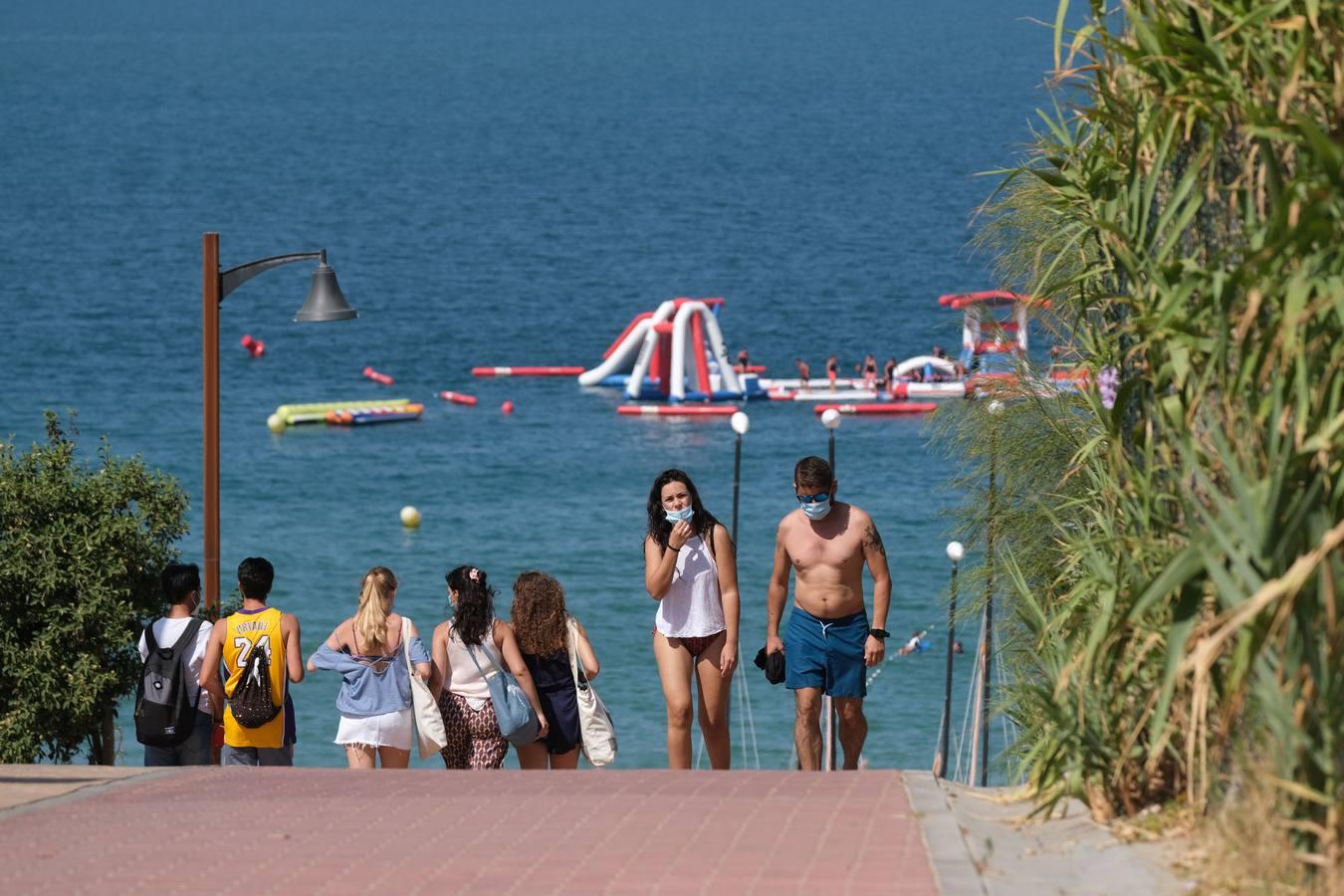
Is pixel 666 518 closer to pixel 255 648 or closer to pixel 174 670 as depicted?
pixel 255 648

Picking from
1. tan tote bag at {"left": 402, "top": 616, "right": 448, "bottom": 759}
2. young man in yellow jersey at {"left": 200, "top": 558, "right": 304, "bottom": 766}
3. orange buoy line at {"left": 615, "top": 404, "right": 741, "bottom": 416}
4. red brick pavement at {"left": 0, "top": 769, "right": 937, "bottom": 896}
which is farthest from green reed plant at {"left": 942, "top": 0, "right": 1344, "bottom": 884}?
orange buoy line at {"left": 615, "top": 404, "right": 741, "bottom": 416}

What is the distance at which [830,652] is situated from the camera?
10102 mm

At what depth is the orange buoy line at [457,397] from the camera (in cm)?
8112

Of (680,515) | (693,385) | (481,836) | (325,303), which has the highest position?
(325,303)

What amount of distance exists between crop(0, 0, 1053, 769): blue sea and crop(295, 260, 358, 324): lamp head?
4.12m

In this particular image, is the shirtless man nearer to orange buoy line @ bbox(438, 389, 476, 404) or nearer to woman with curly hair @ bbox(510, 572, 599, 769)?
woman with curly hair @ bbox(510, 572, 599, 769)

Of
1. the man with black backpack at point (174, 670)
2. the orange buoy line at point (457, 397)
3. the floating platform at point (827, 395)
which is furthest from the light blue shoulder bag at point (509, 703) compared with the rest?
the orange buoy line at point (457, 397)

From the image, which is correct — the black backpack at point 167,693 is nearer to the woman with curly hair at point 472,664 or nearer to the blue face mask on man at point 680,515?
the woman with curly hair at point 472,664

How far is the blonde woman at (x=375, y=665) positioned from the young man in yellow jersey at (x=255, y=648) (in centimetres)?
16

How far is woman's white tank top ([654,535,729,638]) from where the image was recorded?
1008 cm

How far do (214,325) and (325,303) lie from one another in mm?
988

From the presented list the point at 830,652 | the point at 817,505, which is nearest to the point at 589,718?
the point at 830,652

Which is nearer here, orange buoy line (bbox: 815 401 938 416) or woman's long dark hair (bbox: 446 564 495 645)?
woman's long dark hair (bbox: 446 564 495 645)

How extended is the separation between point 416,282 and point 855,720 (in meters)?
104
